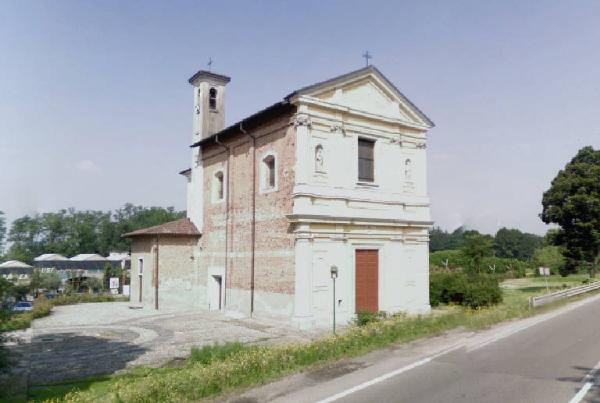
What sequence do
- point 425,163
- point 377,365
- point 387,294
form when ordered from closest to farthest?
1. point 377,365
2. point 387,294
3. point 425,163

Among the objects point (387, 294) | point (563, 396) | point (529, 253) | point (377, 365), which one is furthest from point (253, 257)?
point (529, 253)

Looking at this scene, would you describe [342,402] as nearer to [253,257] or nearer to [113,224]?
[253,257]

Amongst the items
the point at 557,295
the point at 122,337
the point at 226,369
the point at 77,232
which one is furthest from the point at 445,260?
the point at 77,232

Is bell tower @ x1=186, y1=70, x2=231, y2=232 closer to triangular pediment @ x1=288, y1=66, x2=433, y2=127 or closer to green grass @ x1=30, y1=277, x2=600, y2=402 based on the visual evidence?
triangular pediment @ x1=288, y1=66, x2=433, y2=127

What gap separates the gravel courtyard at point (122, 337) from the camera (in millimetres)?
11930

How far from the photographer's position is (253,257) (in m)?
19.8

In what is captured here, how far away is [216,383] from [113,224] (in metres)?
Answer: 89.0

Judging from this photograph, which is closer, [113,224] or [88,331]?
[88,331]

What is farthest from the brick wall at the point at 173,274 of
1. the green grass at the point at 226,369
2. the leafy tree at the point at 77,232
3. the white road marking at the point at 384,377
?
the leafy tree at the point at 77,232

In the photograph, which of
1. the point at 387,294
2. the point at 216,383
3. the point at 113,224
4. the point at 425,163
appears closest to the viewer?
the point at 216,383

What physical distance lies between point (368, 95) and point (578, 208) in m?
20.5

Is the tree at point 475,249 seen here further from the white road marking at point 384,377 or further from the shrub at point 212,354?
the shrub at point 212,354

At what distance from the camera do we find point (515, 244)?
97875 millimetres

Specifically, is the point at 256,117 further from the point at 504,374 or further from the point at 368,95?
the point at 504,374
